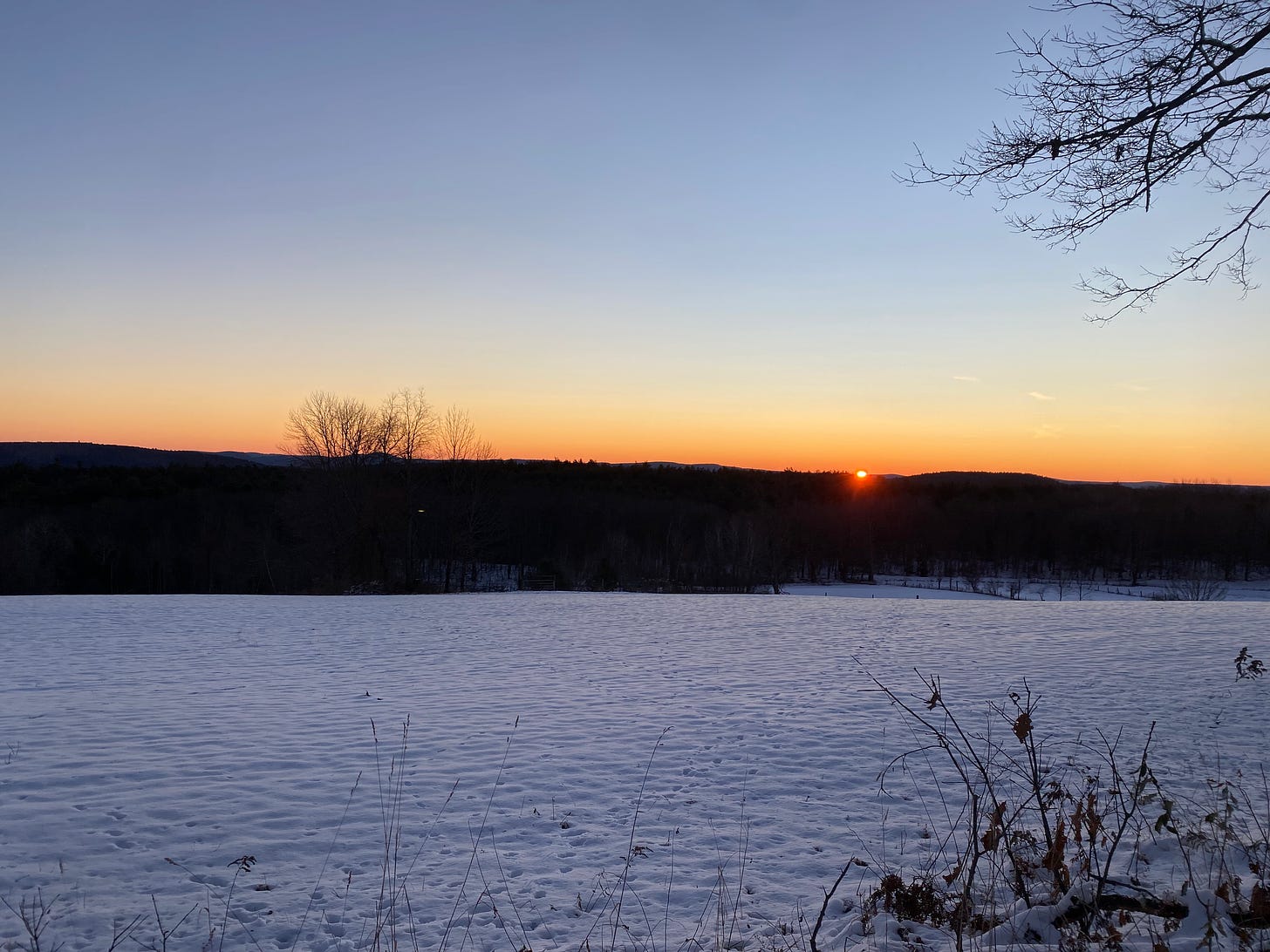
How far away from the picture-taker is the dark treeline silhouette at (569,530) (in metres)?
49.1

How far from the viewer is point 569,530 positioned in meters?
87.1

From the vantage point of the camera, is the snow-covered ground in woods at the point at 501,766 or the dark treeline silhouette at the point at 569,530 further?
the dark treeline silhouette at the point at 569,530

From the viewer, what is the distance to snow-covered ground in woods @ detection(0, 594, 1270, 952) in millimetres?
4801

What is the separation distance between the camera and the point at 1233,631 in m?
17.2

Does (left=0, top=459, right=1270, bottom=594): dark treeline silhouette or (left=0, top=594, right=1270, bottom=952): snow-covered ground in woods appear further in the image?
(left=0, top=459, right=1270, bottom=594): dark treeline silhouette

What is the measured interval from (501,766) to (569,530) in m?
79.6

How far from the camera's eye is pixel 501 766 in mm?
7766

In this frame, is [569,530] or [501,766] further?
[569,530]

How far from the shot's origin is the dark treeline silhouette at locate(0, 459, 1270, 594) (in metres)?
49.1

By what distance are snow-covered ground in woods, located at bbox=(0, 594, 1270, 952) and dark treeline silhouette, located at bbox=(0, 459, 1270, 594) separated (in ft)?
98.3

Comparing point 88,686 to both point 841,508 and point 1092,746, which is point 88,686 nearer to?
point 1092,746

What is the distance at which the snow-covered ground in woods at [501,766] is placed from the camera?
4.80m

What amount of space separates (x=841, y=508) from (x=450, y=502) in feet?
209

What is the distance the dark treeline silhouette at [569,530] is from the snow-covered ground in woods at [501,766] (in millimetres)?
29961
